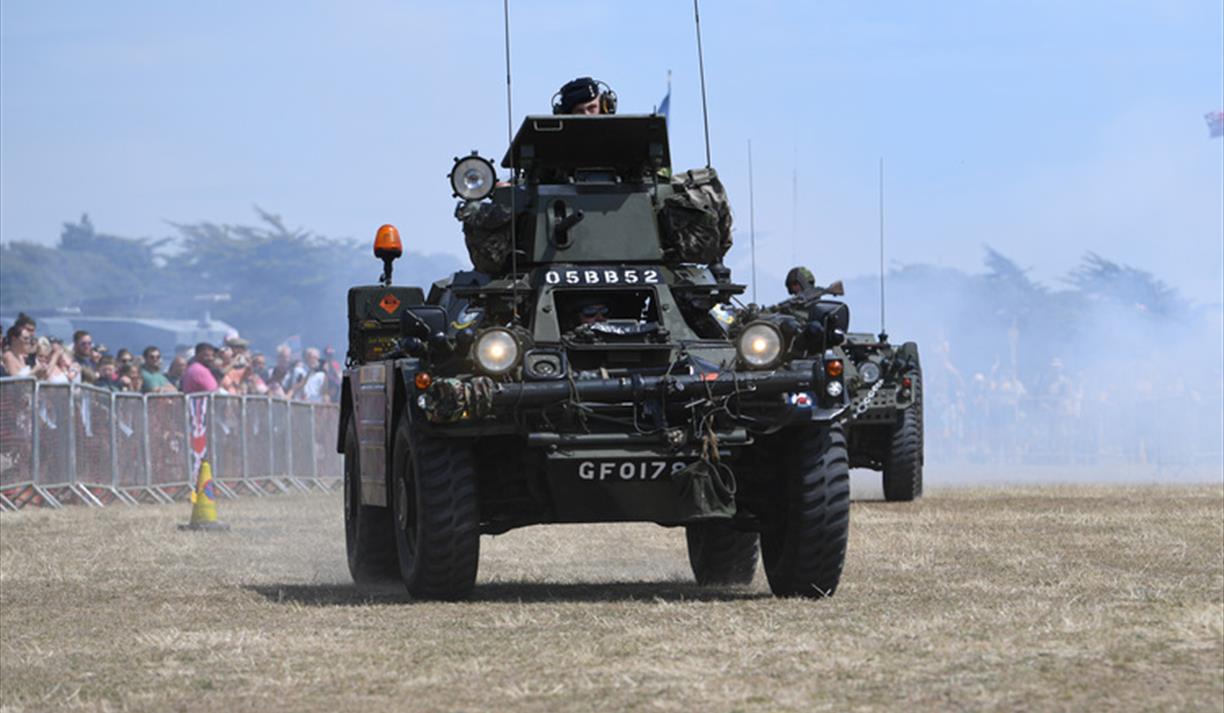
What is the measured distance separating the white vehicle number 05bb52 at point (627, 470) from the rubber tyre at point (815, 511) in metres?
0.67

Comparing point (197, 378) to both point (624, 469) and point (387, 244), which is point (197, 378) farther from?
point (624, 469)

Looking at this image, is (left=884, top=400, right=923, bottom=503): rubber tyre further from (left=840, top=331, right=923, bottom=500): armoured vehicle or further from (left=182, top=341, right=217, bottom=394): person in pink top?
(left=182, top=341, right=217, bottom=394): person in pink top

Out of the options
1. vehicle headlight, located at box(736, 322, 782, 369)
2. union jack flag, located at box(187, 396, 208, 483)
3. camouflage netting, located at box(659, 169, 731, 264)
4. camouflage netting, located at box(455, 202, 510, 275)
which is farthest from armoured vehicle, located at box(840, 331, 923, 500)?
vehicle headlight, located at box(736, 322, 782, 369)

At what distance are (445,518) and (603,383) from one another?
110 cm

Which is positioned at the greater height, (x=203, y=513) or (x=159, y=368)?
(x=159, y=368)

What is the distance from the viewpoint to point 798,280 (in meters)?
20.0

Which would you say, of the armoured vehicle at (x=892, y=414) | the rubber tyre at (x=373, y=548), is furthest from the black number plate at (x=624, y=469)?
the armoured vehicle at (x=892, y=414)

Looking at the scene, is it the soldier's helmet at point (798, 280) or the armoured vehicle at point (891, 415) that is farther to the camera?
the armoured vehicle at point (891, 415)

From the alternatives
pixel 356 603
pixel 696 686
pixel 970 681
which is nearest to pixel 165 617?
pixel 356 603

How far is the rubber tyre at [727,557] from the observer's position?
14.5 metres

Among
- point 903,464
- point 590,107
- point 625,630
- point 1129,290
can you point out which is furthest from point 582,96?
point 1129,290

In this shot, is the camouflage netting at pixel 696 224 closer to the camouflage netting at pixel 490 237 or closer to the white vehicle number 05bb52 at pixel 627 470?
the camouflage netting at pixel 490 237

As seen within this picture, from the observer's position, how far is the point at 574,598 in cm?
1273

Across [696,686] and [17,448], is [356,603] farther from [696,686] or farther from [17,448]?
[17,448]
